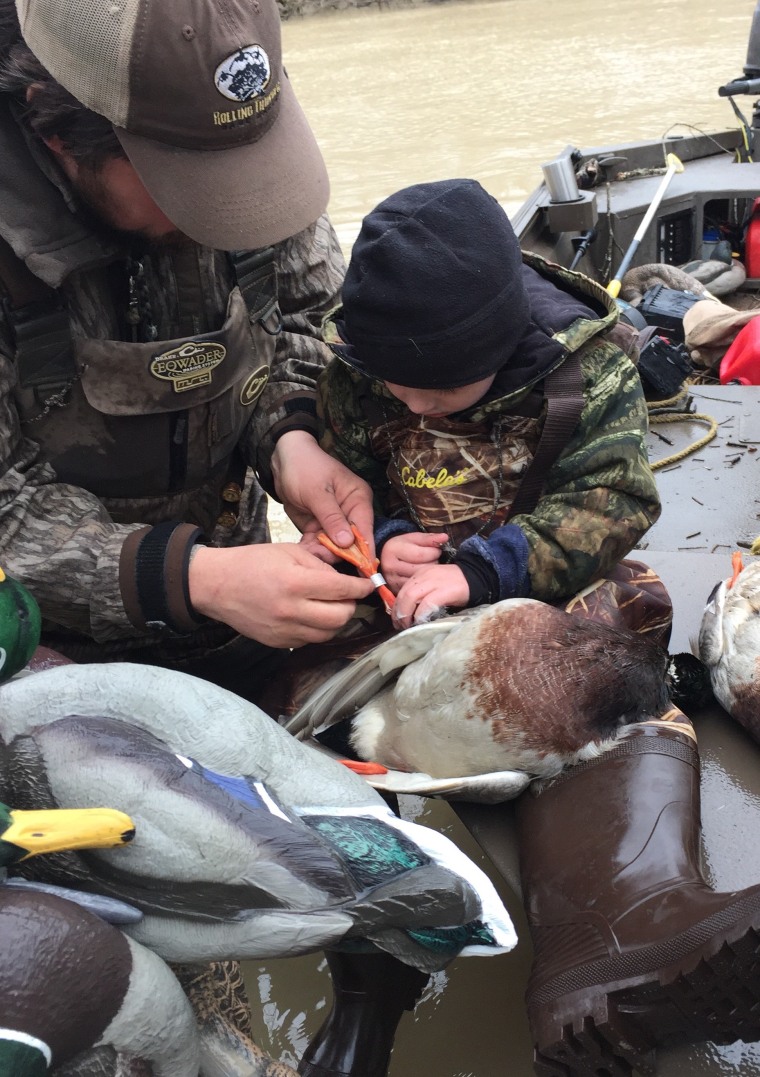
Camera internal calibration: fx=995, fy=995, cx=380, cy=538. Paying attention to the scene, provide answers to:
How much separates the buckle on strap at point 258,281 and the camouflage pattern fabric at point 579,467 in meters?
0.24

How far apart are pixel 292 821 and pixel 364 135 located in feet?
67.4

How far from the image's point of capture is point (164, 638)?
8.15 ft

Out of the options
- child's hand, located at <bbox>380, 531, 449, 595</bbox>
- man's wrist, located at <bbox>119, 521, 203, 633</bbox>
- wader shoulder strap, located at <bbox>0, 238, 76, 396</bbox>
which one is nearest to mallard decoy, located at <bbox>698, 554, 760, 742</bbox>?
child's hand, located at <bbox>380, 531, 449, 595</bbox>

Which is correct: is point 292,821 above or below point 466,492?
above

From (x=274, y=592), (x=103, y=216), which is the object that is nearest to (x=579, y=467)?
(x=274, y=592)

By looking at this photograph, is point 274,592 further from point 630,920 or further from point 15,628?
point 630,920

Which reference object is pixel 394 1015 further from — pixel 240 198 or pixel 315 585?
pixel 240 198

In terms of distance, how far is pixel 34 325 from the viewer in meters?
1.96

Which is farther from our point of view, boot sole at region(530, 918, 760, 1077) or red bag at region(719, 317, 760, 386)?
red bag at region(719, 317, 760, 386)

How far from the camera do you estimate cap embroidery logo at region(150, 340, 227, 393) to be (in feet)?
6.97

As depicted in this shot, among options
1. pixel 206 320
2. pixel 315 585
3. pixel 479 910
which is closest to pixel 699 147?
pixel 206 320

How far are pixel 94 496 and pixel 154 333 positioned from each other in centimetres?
38

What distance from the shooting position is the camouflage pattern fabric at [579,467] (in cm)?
198

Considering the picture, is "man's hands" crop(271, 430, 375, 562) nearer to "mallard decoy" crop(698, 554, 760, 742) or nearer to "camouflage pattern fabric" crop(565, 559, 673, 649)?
"camouflage pattern fabric" crop(565, 559, 673, 649)
